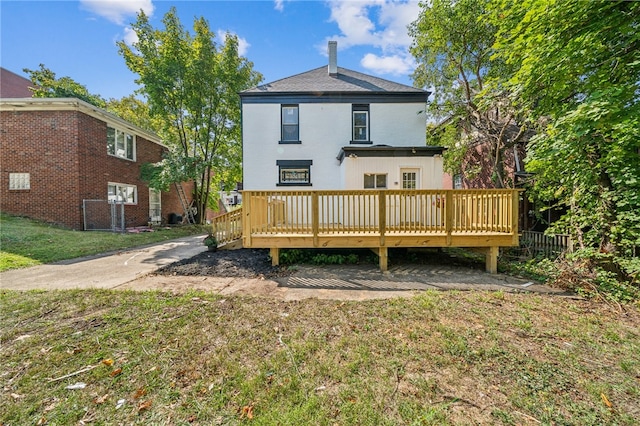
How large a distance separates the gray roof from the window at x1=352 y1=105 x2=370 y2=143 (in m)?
0.64

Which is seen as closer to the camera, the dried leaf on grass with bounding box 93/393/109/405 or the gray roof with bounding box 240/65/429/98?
the dried leaf on grass with bounding box 93/393/109/405

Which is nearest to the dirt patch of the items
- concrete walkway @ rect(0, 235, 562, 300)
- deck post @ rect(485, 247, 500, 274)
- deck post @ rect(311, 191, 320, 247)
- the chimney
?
concrete walkway @ rect(0, 235, 562, 300)

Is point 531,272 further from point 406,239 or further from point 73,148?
point 73,148

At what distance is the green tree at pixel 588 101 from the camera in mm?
4195

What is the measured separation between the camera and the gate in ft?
37.9

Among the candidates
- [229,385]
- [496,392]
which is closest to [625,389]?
[496,392]

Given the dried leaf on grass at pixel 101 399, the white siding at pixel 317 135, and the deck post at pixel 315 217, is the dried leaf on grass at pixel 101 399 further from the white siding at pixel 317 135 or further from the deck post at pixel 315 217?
the white siding at pixel 317 135

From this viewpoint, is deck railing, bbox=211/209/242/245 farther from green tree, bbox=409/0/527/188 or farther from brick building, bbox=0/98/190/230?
brick building, bbox=0/98/190/230

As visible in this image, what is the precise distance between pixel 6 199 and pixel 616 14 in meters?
20.3

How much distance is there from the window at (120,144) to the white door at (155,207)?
2.52 m

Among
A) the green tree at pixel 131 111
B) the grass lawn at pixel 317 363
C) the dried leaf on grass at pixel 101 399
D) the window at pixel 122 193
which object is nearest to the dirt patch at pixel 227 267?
the grass lawn at pixel 317 363

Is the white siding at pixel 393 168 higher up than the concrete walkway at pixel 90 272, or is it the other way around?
the white siding at pixel 393 168

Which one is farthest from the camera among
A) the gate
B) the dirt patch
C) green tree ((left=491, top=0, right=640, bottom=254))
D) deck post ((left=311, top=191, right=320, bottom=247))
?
the gate

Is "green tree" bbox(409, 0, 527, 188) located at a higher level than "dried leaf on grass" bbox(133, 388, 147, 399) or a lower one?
higher
